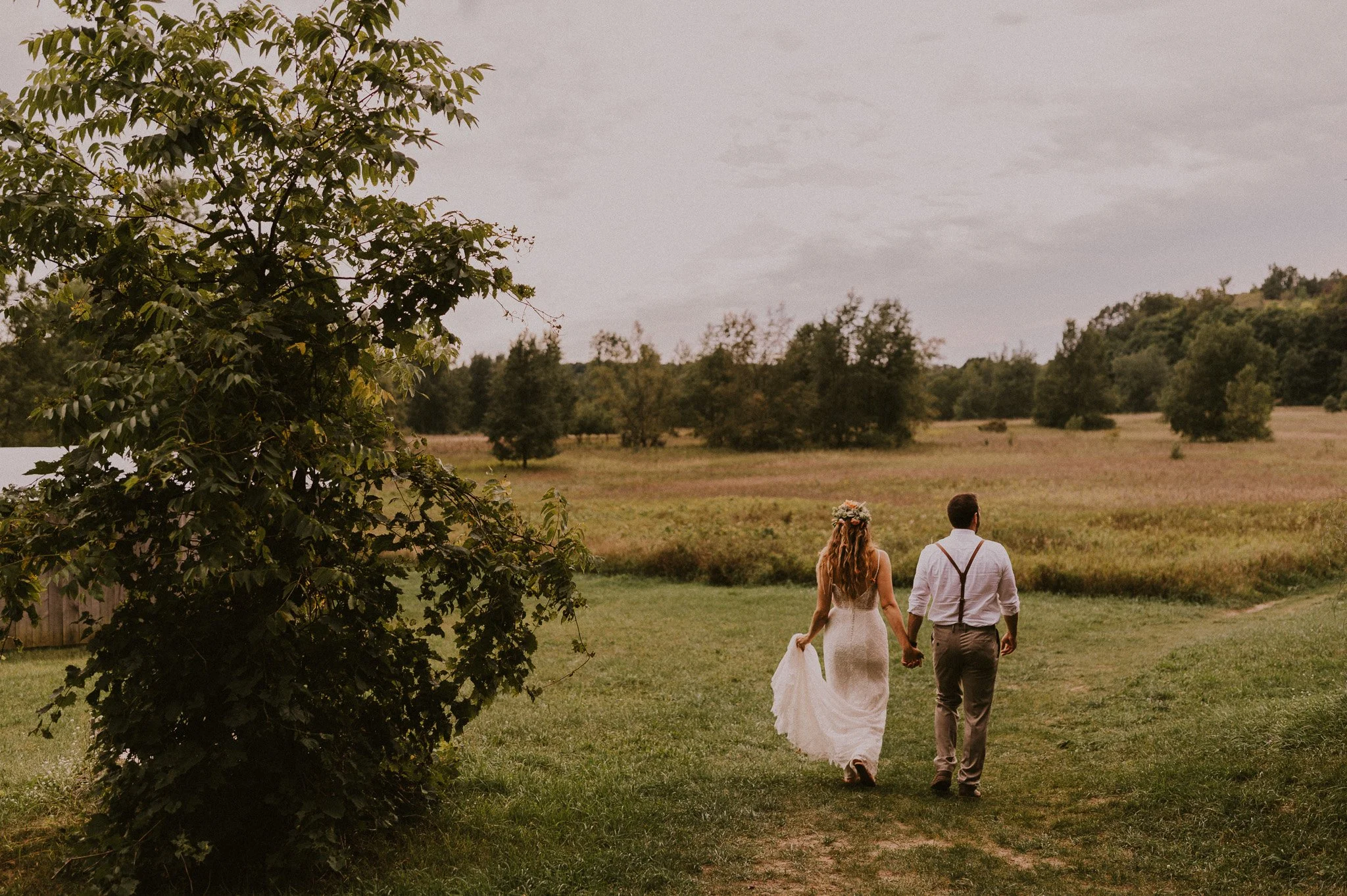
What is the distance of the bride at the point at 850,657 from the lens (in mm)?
8359

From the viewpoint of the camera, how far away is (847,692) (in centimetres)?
854

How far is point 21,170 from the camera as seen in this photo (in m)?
5.34

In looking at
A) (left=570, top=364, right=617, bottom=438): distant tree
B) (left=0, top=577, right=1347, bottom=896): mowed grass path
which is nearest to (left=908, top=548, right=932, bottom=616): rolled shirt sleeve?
(left=0, top=577, right=1347, bottom=896): mowed grass path

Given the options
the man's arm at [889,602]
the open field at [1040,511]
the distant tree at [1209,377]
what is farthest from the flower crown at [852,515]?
the distant tree at [1209,377]

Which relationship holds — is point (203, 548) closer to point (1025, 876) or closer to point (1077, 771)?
point (1025, 876)

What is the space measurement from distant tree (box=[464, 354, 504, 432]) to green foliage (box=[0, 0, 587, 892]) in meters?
99.3

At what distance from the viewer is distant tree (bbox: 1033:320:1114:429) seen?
10375 cm

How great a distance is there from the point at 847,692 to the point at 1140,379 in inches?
5276

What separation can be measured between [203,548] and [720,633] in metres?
14.3

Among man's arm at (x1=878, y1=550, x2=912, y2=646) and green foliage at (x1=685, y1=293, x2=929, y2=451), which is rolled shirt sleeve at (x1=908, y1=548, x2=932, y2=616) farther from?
green foliage at (x1=685, y1=293, x2=929, y2=451)

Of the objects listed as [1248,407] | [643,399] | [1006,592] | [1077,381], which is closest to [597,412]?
[643,399]

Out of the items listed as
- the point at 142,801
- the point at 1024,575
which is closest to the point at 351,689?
the point at 142,801

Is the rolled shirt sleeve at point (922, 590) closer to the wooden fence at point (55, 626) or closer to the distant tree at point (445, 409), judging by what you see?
the wooden fence at point (55, 626)

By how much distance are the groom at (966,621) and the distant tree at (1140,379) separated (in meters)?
130
